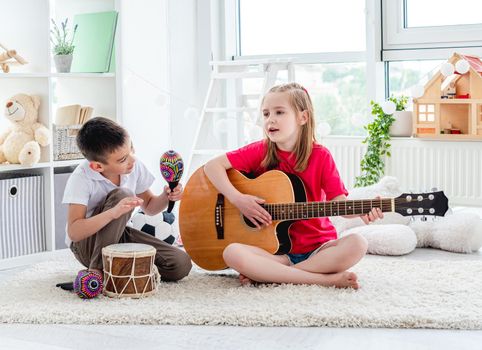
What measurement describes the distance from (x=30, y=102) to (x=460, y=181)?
2.00m

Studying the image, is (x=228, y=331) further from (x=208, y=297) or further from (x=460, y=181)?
(x=460, y=181)

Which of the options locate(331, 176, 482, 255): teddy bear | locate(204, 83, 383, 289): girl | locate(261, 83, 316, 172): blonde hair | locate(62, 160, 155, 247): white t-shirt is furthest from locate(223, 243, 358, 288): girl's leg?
locate(331, 176, 482, 255): teddy bear

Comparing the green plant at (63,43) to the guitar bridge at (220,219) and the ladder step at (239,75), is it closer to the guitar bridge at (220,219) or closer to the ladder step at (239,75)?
the ladder step at (239,75)

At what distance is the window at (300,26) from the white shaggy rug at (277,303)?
1.80m

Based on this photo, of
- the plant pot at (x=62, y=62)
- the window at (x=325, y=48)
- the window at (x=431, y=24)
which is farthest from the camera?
the window at (x=325, y=48)

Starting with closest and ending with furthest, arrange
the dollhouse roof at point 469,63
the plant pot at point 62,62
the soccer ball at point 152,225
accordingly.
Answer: the soccer ball at point 152,225 < the plant pot at point 62,62 < the dollhouse roof at point 469,63

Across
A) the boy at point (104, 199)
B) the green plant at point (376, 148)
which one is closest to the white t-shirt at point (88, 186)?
the boy at point (104, 199)

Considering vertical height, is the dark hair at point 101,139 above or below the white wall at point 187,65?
below

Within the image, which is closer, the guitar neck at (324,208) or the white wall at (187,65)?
the guitar neck at (324,208)

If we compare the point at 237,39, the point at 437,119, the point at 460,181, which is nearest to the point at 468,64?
the point at 437,119

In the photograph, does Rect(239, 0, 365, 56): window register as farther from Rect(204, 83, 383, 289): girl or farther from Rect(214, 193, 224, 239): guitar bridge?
Rect(214, 193, 224, 239): guitar bridge

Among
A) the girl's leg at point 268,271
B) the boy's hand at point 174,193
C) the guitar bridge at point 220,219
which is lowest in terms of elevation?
the girl's leg at point 268,271

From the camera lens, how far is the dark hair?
2.58 meters

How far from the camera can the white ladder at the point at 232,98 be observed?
395 cm
